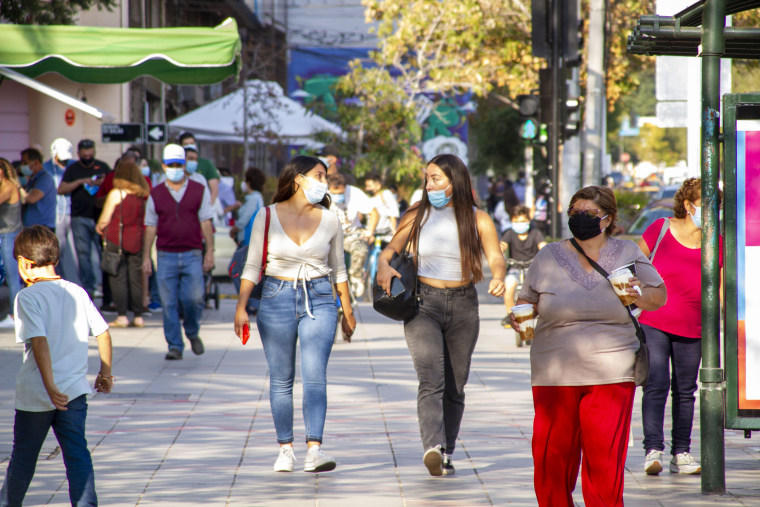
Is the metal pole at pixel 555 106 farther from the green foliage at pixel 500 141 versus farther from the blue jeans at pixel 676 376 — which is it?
the green foliage at pixel 500 141

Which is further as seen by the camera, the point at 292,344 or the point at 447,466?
the point at 292,344

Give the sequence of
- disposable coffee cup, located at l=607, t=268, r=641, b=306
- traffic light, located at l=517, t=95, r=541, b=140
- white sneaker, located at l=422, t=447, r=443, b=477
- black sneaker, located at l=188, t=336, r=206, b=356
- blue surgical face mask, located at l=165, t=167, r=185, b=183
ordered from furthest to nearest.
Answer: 1. traffic light, located at l=517, t=95, r=541, b=140
2. black sneaker, located at l=188, t=336, r=206, b=356
3. blue surgical face mask, located at l=165, t=167, r=185, b=183
4. white sneaker, located at l=422, t=447, r=443, b=477
5. disposable coffee cup, located at l=607, t=268, r=641, b=306

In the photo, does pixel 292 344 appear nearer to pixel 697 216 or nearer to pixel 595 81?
pixel 697 216

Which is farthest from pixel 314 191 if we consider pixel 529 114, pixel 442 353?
pixel 529 114

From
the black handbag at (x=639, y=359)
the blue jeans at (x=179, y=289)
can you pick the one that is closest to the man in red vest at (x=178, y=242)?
the blue jeans at (x=179, y=289)

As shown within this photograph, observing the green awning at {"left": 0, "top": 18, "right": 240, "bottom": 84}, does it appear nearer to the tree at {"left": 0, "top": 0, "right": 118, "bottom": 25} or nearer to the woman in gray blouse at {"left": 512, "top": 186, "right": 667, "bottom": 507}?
the tree at {"left": 0, "top": 0, "right": 118, "bottom": 25}

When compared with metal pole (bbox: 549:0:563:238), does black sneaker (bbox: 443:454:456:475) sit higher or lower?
lower

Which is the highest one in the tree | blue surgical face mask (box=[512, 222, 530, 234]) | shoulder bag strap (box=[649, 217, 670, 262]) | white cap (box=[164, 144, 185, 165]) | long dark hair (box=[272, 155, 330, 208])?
the tree

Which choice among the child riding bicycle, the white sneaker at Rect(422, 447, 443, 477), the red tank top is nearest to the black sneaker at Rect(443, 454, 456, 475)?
the white sneaker at Rect(422, 447, 443, 477)

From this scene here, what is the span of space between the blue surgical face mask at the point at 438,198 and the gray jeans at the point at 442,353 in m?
0.46

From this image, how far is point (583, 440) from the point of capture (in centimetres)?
504

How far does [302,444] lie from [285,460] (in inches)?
35.3

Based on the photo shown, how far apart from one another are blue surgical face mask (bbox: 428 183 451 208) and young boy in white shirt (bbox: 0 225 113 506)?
7.27 ft

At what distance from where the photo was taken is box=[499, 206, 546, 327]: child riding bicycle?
12461mm
